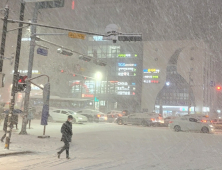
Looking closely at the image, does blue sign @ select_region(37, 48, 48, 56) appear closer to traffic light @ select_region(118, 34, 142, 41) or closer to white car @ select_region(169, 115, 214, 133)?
traffic light @ select_region(118, 34, 142, 41)

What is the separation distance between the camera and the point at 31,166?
773cm

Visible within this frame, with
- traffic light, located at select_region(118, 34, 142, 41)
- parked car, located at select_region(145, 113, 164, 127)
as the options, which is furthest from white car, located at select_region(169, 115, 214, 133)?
traffic light, located at select_region(118, 34, 142, 41)

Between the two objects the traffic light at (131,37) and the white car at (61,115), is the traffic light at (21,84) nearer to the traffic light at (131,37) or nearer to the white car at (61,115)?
the traffic light at (131,37)

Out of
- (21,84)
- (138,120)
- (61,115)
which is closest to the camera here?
(21,84)

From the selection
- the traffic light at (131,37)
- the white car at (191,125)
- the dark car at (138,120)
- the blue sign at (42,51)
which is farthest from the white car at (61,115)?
the traffic light at (131,37)

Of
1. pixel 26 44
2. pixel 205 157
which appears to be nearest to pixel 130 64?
pixel 26 44

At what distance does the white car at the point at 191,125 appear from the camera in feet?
74.5

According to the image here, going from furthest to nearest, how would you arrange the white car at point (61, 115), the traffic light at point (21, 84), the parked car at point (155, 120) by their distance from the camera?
the parked car at point (155, 120) < the white car at point (61, 115) < the traffic light at point (21, 84)

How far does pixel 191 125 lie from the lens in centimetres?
2300

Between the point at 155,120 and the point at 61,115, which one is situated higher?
the point at 61,115

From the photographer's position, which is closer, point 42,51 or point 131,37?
point 131,37

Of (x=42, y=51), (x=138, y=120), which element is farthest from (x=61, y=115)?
(x=42, y=51)

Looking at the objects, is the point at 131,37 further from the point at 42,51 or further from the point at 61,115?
the point at 61,115

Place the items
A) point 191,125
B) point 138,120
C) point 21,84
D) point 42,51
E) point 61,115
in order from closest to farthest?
point 21,84 → point 42,51 → point 191,125 → point 61,115 → point 138,120
